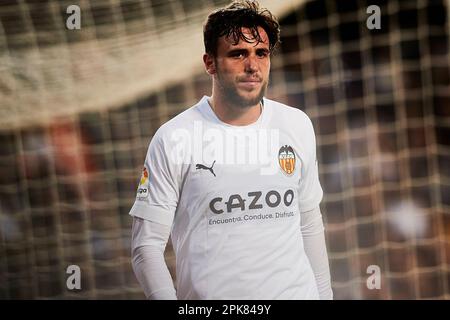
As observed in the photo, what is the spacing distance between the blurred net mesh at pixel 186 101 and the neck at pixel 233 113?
0.19 meters

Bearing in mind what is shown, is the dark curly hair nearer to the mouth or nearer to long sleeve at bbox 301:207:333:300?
the mouth

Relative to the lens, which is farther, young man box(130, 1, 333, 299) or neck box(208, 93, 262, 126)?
neck box(208, 93, 262, 126)

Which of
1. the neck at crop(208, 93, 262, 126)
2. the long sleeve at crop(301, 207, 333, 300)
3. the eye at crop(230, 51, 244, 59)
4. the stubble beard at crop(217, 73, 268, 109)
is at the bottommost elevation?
the long sleeve at crop(301, 207, 333, 300)

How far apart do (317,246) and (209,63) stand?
845 millimetres

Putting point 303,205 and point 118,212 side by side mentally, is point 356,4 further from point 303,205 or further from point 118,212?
point 118,212

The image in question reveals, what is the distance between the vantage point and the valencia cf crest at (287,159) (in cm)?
283

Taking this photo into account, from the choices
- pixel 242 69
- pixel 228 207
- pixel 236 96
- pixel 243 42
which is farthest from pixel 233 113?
pixel 228 207

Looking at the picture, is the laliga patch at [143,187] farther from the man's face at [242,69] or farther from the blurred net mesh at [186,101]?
the man's face at [242,69]

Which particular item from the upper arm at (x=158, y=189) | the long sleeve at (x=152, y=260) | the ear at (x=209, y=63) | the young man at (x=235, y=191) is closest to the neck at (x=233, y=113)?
the young man at (x=235, y=191)

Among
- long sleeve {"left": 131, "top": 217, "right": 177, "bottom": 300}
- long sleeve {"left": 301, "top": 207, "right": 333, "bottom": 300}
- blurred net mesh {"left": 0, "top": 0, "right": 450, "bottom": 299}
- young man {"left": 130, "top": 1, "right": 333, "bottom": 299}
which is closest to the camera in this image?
long sleeve {"left": 131, "top": 217, "right": 177, "bottom": 300}

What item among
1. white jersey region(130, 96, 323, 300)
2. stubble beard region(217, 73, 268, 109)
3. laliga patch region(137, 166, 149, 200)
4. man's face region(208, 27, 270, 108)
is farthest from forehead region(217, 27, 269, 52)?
laliga patch region(137, 166, 149, 200)

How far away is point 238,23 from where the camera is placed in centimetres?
284

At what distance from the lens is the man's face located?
9.27 feet
